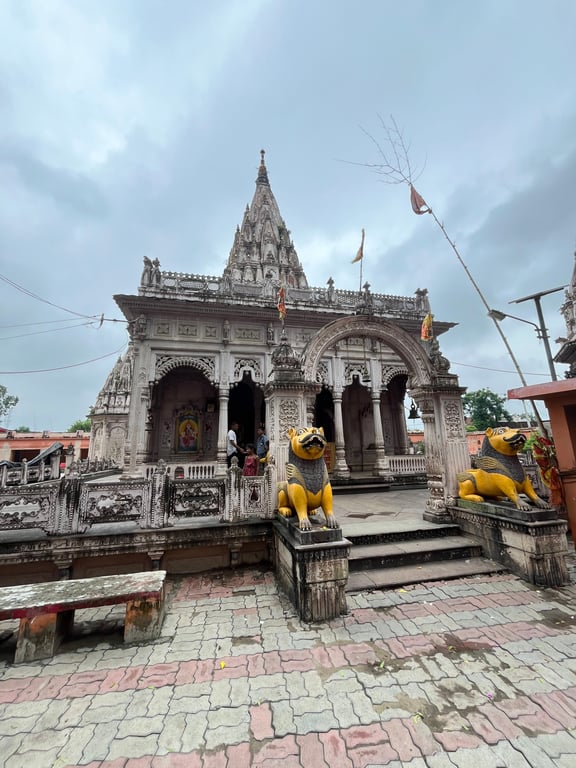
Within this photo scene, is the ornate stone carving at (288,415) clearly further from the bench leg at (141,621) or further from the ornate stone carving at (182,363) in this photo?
the ornate stone carving at (182,363)

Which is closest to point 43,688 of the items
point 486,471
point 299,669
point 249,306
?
point 299,669

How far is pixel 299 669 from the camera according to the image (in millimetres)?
2660

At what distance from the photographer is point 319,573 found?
348 centimetres

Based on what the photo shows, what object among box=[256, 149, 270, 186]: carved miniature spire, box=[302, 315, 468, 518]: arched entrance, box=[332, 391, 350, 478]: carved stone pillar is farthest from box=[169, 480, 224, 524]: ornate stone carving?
box=[256, 149, 270, 186]: carved miniature spire

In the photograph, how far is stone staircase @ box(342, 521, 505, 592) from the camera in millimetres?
4133

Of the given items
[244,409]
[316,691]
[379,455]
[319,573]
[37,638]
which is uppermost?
[244,409]

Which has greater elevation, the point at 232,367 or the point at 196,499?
the point at 232,367

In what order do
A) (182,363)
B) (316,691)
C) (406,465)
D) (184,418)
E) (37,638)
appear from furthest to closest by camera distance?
(184,418), (182,363), (406,465), (37,638), (316,691)

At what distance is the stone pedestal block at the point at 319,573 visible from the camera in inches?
135

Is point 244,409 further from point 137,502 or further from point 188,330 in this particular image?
point 137,502

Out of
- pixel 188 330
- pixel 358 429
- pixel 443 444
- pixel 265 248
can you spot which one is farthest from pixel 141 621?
pixel 265 248

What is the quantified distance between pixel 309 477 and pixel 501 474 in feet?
9.63

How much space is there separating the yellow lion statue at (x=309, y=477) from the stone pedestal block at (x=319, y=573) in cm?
33

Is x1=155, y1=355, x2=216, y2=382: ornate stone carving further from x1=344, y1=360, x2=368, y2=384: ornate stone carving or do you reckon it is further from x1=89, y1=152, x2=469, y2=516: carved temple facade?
x1=344, y1=360, x2=368, y2=384: ornate stone carving
